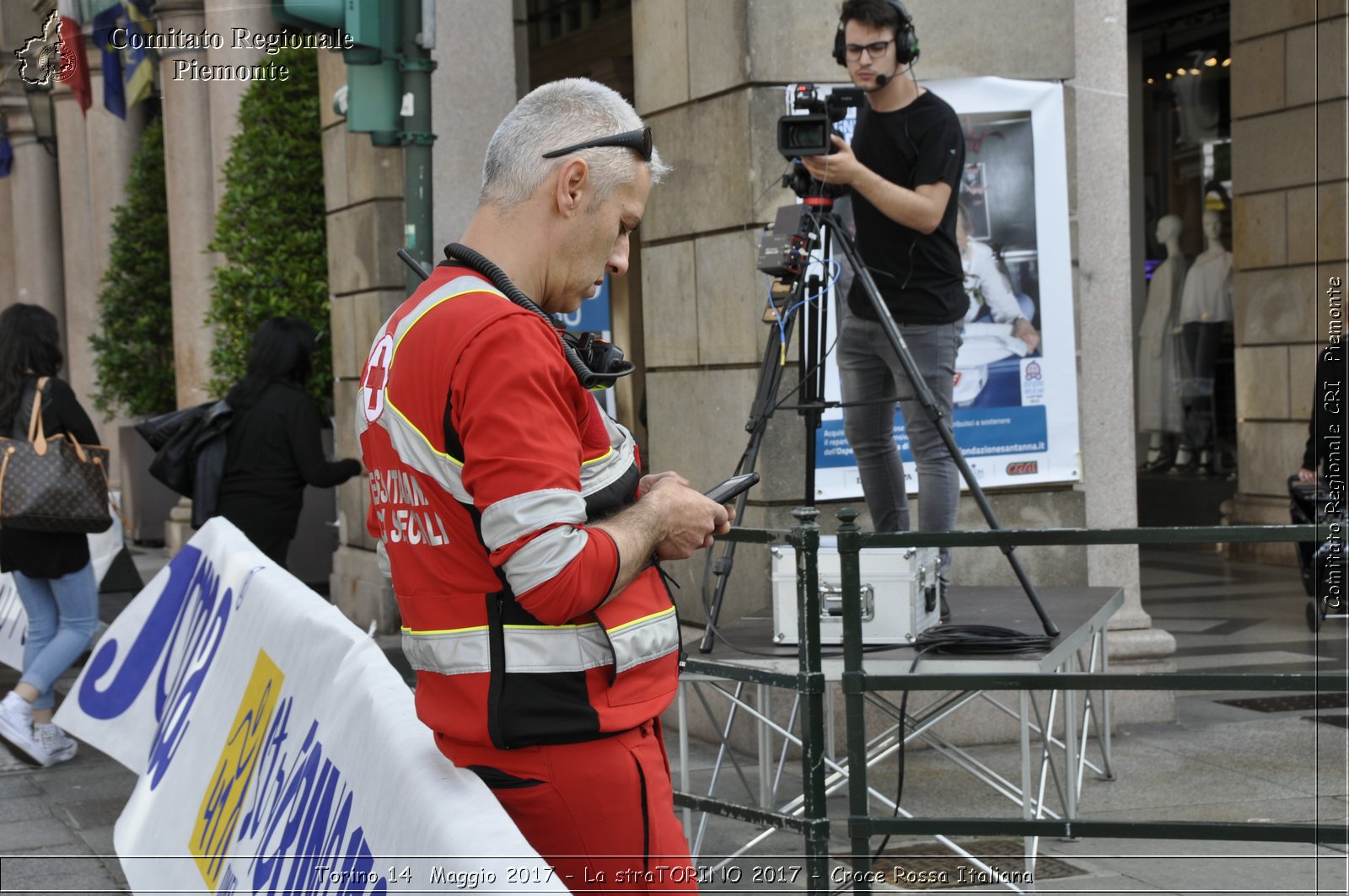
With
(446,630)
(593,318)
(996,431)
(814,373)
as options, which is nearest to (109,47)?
(593,318)

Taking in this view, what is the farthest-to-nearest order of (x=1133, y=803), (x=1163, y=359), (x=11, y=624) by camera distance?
(x=1163, y=359) → (x=11, y=624) → (x=1133, y=803)

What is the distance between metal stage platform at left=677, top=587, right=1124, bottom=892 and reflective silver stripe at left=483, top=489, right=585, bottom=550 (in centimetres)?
187

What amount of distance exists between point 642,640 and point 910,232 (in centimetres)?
335

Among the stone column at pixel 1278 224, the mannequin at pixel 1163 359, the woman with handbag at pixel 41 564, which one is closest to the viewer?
the woman with handbag at pixel 41 564

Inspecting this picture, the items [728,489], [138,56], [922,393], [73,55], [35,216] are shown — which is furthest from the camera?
[35,216]

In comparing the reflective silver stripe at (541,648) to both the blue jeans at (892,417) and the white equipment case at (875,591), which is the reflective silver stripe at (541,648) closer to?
the white equipment case at (875,591)

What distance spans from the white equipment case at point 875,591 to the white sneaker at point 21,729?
4069 millimetres

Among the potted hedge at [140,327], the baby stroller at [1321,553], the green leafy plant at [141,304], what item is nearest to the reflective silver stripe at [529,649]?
the baby stroller at [1321,553]

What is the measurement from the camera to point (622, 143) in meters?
2.42

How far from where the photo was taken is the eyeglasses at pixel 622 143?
2391 millimetres

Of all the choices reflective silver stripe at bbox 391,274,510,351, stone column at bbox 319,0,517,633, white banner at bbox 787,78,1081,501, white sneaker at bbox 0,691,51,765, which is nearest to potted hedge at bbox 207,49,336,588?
stone column at bbox 319,0,517,633

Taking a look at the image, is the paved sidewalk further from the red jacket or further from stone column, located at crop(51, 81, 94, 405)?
stone column, located at crop(51, 81, 94, 405)

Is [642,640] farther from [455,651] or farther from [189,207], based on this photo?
[189,207]

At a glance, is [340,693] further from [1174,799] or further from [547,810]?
[1174,799]
